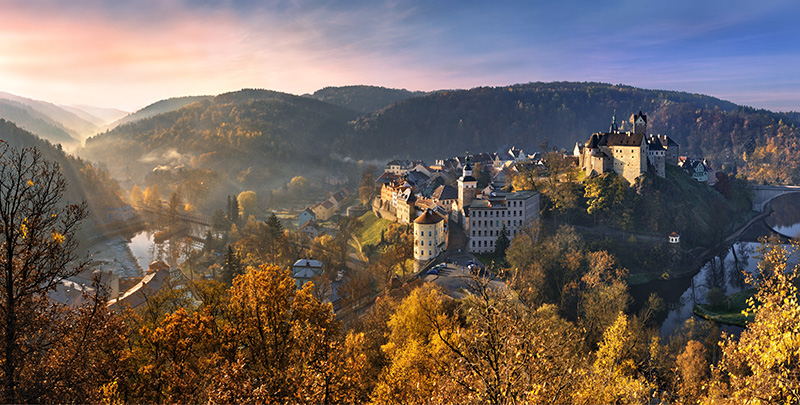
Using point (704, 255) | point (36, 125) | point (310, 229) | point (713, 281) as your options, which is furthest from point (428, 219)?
point (36, 125)

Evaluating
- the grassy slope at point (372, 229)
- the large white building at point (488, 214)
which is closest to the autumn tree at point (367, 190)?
the grassy slope at point (372, 229)

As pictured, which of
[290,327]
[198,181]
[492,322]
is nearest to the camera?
[492,322]

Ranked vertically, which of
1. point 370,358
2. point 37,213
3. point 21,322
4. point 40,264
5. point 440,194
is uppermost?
point 37,213

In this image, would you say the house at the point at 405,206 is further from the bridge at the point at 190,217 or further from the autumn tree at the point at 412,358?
the bridge at the point at 190,217

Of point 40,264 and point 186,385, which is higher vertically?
point 40,264

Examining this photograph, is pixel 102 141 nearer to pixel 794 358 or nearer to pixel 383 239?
pixel 383 239

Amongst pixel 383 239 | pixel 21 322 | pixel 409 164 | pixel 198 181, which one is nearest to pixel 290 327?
pixel 21 322

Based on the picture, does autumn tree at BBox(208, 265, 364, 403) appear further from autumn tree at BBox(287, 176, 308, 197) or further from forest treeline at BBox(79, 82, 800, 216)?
autumn tree at BBox(287, 176, 308, 197)
